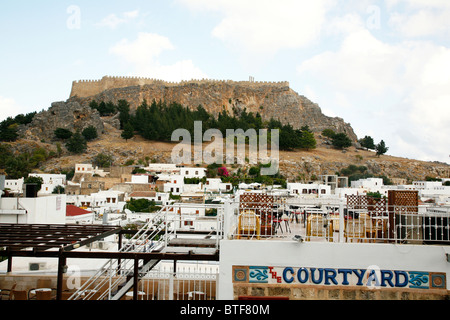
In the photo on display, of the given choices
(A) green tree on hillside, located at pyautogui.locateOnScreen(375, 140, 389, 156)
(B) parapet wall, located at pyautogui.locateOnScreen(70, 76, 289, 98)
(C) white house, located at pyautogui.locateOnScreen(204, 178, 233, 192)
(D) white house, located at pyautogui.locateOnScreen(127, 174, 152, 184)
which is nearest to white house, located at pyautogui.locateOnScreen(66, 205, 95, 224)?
(C) white house, located at pyautogui.locateOnScreen(204, 178, 233, 192)

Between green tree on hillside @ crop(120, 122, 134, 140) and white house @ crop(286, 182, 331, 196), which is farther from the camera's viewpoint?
green tree on hillside @ crop(120, 122, 134, 140)

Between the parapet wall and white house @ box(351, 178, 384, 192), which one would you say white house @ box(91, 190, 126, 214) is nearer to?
white house @ box(351, 178, 384, 192)

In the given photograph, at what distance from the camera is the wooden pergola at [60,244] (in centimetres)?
562

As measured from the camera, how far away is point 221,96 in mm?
85625

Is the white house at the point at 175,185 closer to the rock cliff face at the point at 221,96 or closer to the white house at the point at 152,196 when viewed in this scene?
the white house at the point at 152,196

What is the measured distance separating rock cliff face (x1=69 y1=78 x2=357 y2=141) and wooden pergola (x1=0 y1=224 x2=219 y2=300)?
76973mm

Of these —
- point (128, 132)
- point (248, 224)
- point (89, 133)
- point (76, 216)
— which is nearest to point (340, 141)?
point (128, 132)

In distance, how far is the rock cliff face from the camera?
84375 millimetres

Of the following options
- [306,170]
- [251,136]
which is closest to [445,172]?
[306,170]

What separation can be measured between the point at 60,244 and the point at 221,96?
81035 millimetres

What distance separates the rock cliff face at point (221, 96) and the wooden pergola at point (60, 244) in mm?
76973

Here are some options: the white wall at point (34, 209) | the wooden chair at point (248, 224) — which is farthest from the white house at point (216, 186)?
the wooden chair at point (248, 224)

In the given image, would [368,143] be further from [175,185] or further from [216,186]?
[175,185]
